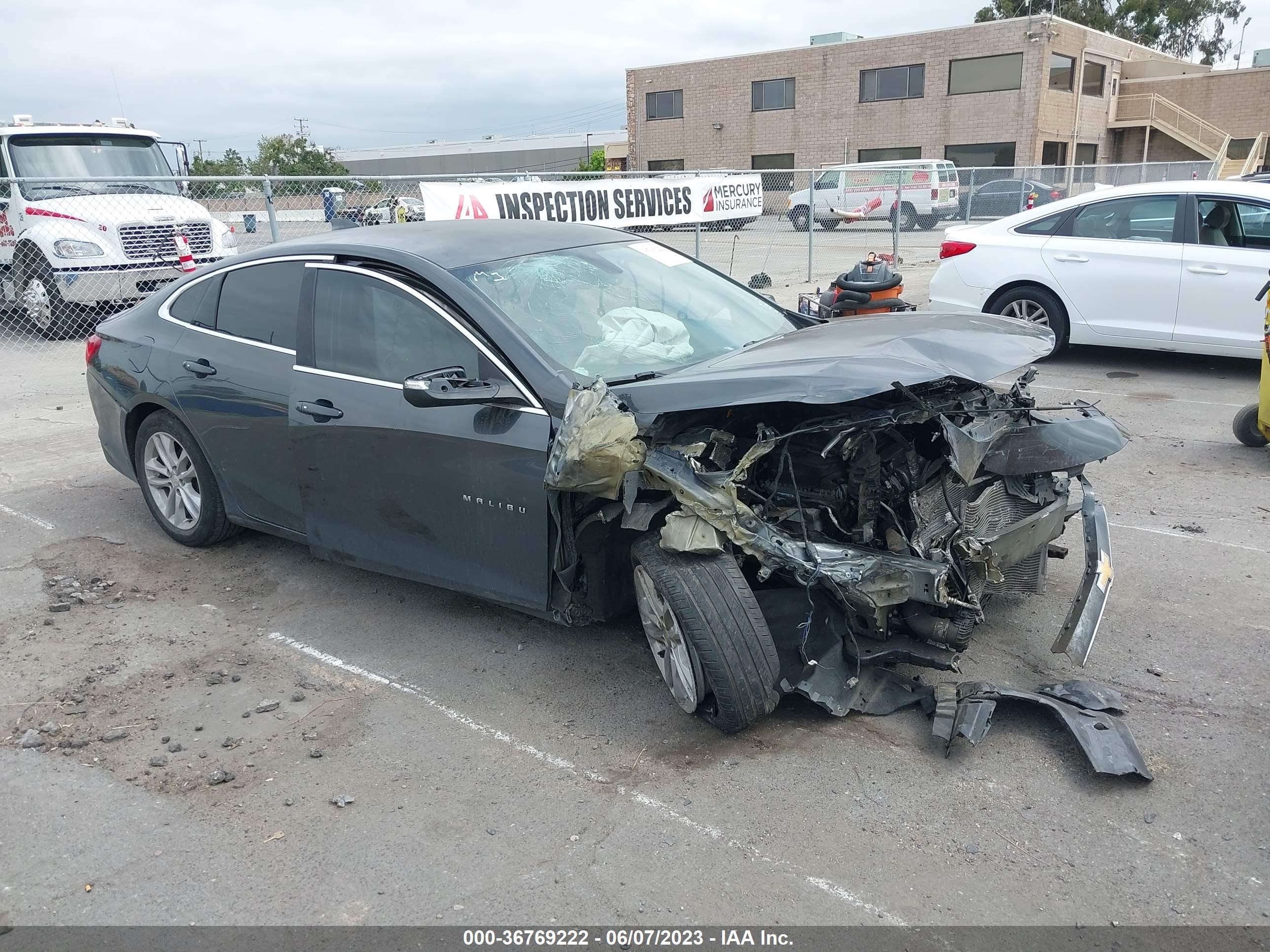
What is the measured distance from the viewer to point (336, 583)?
5246 mm

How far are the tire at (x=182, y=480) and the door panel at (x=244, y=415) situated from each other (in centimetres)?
17

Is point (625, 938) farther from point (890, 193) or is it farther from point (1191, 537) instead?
point (890, 193)

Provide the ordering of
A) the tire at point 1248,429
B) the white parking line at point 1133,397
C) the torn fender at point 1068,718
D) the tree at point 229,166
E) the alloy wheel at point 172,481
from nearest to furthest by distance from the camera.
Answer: the torn fender at point 1068,718, the alloy wheel at point 172,481, the tire at point 1248,429, the white parking line at point 1133,397, the tree at point 229,166

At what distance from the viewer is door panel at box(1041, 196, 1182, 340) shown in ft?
28.7

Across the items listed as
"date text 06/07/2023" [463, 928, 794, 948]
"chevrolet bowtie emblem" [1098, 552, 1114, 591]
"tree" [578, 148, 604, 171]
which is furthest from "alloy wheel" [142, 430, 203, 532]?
"tree" [578, 148, 604, 171]

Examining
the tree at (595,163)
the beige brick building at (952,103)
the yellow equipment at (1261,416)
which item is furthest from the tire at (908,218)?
the tree at (595,163)

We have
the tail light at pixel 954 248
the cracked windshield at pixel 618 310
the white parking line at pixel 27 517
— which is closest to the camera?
the cracked windshield at pixel 618 310

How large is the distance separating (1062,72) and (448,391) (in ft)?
141

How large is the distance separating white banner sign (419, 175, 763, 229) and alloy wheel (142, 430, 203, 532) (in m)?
4.67

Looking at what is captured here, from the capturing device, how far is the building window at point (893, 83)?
133ft

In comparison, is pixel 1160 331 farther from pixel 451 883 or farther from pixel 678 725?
pixel 451 883

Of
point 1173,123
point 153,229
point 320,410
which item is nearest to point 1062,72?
point 1173,123

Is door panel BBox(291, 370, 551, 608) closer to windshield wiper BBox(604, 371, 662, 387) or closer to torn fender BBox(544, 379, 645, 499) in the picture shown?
torn fender BBox(544, 379, 645, 499)

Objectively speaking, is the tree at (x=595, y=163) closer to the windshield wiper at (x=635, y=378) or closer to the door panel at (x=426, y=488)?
the door panel at (x=426, y=488)
